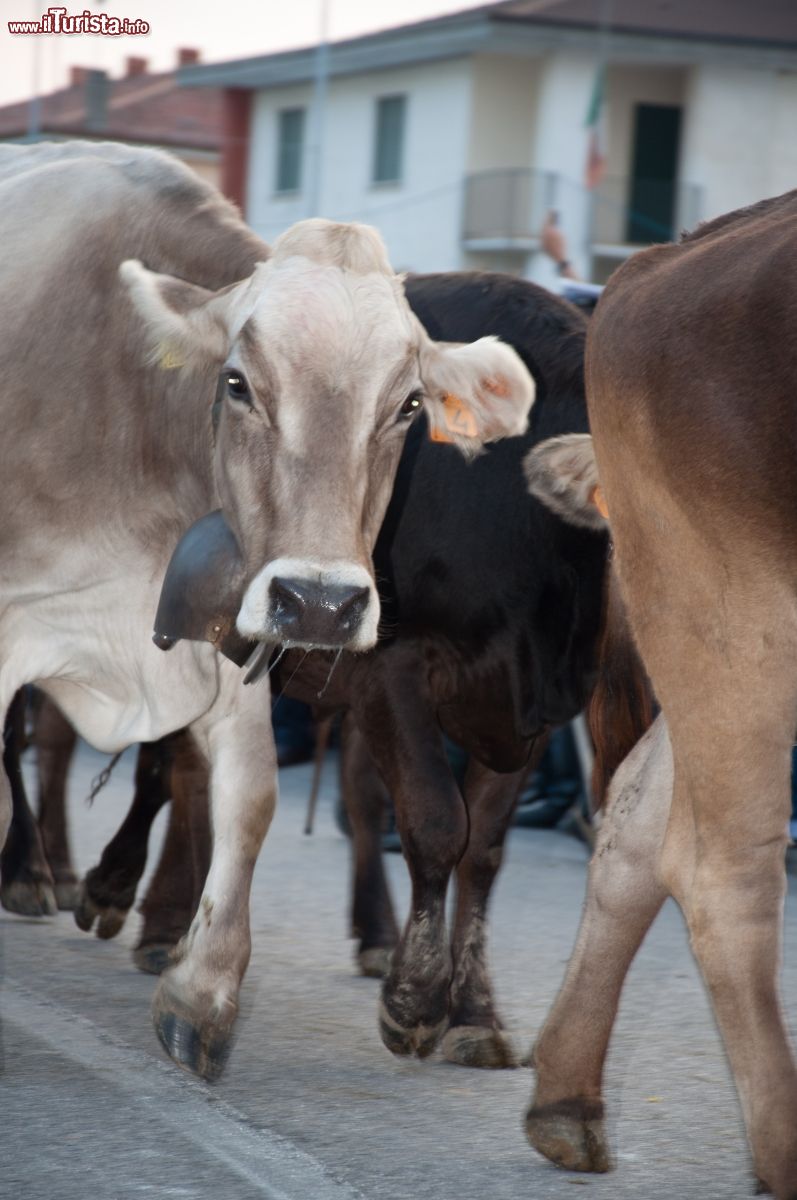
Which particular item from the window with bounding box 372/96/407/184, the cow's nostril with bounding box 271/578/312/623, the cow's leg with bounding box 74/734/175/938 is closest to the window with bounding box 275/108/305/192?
the window with bounding box 372/96/407/184

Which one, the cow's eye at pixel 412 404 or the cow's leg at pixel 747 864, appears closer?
the cow's leg at pixel 747 864

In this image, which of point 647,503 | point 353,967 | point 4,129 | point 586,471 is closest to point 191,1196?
point 647,503

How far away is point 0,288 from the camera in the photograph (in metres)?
4.69

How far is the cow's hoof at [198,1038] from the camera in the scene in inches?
166

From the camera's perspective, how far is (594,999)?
3.74 meters

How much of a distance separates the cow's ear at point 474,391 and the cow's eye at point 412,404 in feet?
0.45

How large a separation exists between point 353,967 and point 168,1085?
57.3 inches

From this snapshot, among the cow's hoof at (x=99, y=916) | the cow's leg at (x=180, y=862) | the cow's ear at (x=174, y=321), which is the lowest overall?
the cow's hoof at (x=99, y=916)

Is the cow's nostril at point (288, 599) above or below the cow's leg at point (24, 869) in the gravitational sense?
above

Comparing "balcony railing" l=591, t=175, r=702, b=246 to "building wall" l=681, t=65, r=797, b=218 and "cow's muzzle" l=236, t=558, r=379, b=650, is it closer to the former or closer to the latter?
"building wall" l=681, t=65, r=797, b=218

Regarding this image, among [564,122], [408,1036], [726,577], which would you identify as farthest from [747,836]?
[564,122]

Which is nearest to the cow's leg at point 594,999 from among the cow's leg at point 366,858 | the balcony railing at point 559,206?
the cow's leg at point 366,858

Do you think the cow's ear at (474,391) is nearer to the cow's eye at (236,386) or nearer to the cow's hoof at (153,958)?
the cow's eye at (236,386)

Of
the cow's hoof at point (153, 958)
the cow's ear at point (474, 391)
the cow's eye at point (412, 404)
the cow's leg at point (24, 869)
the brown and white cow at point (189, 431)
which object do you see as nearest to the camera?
the brown and white cow at point (189, 431)
